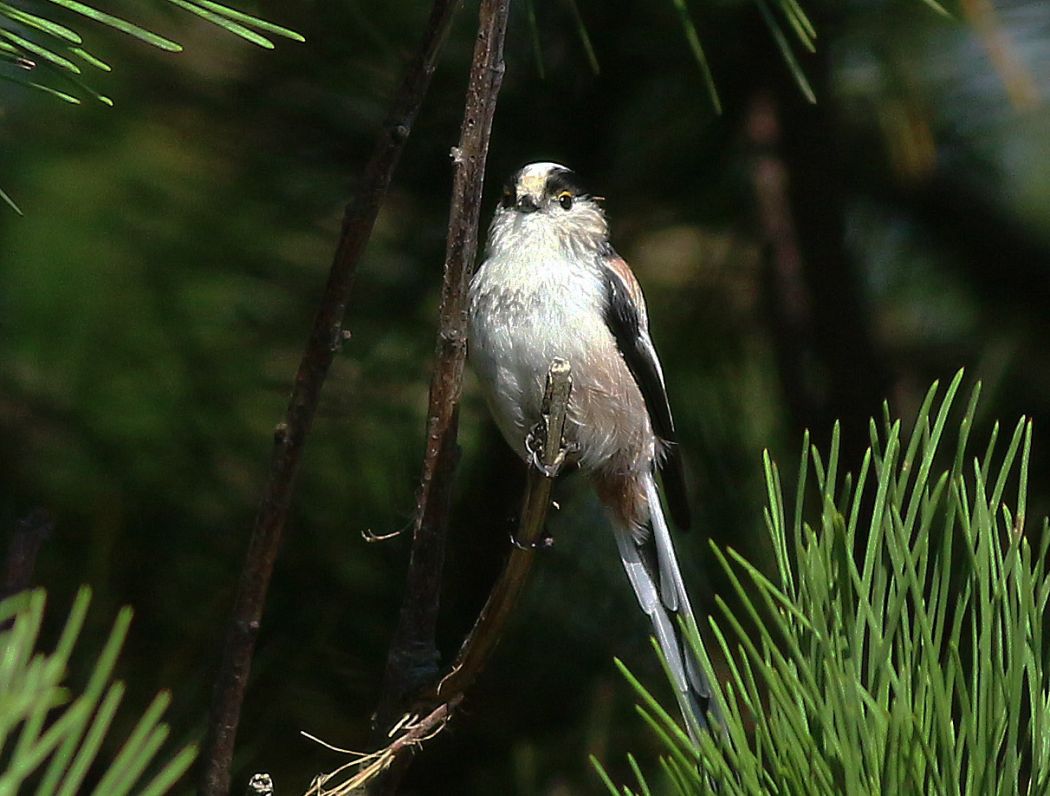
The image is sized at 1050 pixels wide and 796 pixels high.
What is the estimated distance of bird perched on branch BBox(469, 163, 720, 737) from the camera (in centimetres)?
196

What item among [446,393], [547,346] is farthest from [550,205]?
[446,393]

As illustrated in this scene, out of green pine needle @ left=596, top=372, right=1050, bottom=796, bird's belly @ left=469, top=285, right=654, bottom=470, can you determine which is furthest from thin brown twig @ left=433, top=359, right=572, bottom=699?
bird's belly @ left=469, top=285, right=654, bottom=470

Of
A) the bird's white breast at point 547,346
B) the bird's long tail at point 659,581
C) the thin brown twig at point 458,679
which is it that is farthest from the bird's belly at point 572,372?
the thin brown twig at point 458,679

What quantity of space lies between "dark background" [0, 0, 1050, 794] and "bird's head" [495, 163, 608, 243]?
3.0 inches

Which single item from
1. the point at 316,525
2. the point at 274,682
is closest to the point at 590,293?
the point at 316,525

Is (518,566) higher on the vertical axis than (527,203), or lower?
lower

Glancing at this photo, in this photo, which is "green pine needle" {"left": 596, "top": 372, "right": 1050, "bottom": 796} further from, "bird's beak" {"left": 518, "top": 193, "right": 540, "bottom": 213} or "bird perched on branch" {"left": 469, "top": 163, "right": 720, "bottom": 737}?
"bird's beak" {"left": 518, "top": 193, "right": 540, "bottom": 213}

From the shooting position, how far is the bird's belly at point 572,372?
192 cm

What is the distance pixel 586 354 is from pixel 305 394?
836 millimetres

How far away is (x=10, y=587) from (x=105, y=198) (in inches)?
48.8

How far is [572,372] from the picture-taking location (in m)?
2.03

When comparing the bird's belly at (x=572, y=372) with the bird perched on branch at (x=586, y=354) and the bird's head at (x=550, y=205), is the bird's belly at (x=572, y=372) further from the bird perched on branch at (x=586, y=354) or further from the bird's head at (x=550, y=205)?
the bird's head at (x=550, y=205)

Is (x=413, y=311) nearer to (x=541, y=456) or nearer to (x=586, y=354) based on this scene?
(x=586, y=354)

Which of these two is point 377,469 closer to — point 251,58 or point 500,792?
point 500,792
